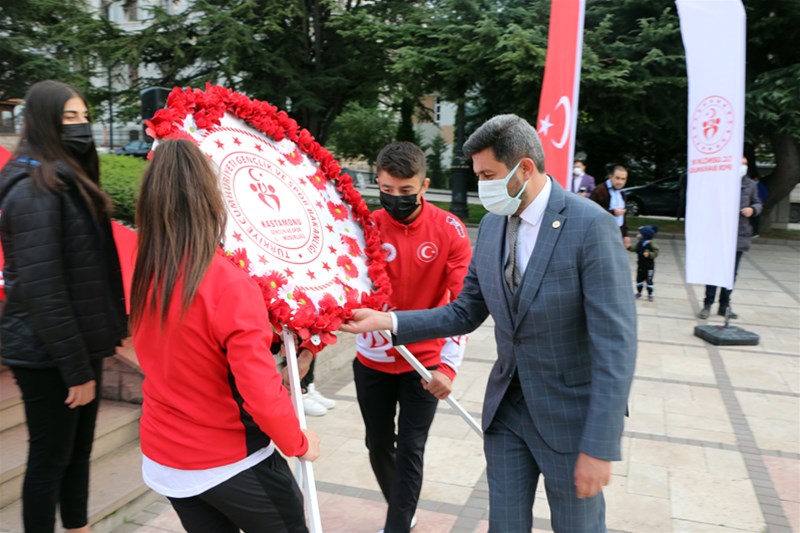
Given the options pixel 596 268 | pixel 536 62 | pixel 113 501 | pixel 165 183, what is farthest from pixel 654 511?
pixel 536 62

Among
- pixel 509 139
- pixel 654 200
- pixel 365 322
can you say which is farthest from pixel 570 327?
pixel 654 200

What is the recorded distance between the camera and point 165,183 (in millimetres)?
1875

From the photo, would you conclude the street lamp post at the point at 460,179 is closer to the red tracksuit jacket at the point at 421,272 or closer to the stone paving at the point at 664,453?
the stone paving at the point at 664,453

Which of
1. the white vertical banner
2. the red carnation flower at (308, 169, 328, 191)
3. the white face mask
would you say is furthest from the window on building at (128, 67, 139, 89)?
the white face mask

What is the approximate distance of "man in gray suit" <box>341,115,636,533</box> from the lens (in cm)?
204

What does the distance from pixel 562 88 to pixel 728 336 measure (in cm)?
334

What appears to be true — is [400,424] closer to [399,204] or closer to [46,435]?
[399,204]

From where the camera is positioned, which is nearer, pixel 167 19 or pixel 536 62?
pixel 536 62

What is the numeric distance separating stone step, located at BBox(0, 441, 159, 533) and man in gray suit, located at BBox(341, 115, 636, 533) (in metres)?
2.11

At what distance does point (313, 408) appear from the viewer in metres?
5.08

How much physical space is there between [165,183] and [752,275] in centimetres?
1246

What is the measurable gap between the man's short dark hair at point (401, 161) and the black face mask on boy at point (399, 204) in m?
0.10

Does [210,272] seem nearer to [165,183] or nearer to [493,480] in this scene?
[165,183]

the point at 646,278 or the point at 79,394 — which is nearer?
the point at 79,394
